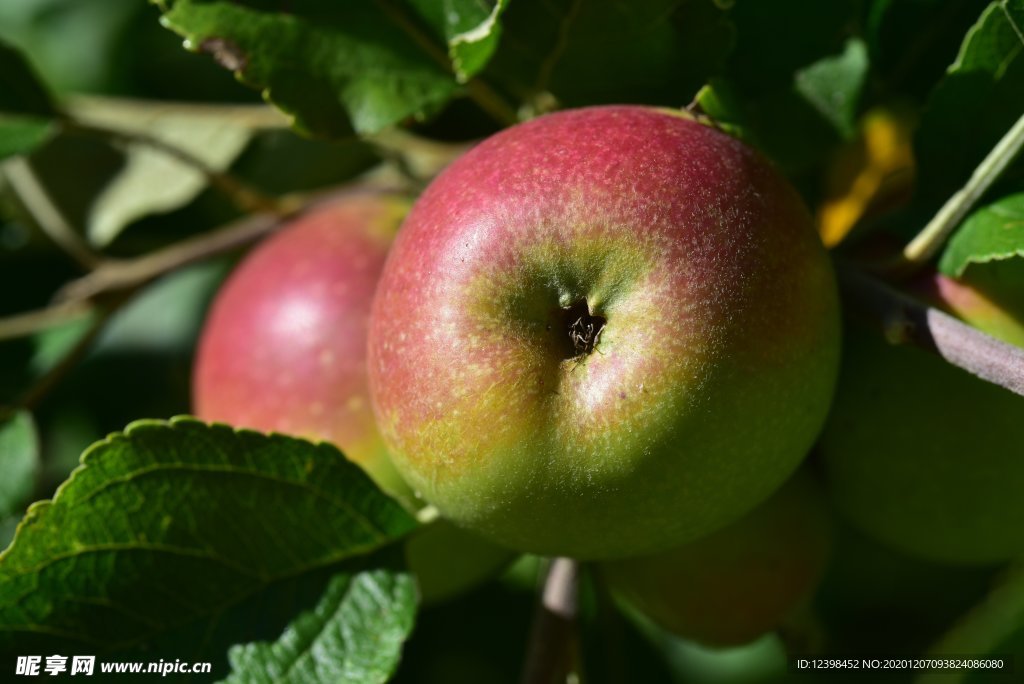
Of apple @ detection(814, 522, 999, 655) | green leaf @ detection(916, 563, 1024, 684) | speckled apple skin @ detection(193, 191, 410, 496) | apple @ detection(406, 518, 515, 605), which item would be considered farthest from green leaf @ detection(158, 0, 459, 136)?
apple @ detection(814, 522, 999, 655)

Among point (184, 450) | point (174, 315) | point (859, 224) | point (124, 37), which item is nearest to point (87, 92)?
point (124, 37)

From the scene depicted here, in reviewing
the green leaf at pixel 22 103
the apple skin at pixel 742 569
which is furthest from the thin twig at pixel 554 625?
the green leaf at pixel 22 103

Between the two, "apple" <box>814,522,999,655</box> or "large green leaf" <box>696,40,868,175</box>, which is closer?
"large green leaf" <box>696,40,868,175</box>

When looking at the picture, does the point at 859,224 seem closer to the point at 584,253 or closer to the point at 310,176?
the point at 584,253

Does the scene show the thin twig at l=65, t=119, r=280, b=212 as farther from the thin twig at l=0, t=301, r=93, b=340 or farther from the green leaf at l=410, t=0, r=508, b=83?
the green leaf at l=410, t=0, r=508, b=83

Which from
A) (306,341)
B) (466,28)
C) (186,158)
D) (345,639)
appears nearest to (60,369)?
(186,158)

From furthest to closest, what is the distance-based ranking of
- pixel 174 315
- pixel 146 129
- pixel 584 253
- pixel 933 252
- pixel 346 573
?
1. pixel 174 315
2. pixel 146 129
3. pixel 346 573
4. pixel 933 252
5. pixel 584 253

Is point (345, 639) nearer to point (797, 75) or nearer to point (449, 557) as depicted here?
point (449, 557)
